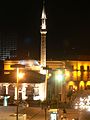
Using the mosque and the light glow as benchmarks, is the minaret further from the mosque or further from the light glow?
the light glow

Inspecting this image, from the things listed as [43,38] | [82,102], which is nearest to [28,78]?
[43,38]

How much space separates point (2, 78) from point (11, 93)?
7.09 ft

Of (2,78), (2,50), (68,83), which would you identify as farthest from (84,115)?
(2,50)

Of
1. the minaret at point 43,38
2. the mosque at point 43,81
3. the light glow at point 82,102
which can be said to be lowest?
the light glow at point 82,102

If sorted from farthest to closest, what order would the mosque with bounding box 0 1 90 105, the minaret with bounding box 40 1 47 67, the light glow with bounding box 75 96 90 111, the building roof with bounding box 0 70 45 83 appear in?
the minaret with bounding box 40 1 47 67 → the building roof with bounding box 0 70 45 83 → the mosque with bounding box 0 1 90 105 → the light glow with bounding box 75 96 90 111

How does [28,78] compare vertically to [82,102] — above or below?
above

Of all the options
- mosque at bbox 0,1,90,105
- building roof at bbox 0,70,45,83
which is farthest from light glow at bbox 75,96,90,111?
building roof at bbox 0,70,45,83

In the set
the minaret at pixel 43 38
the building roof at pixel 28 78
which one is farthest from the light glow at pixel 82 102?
the minaret at pixel 43 38

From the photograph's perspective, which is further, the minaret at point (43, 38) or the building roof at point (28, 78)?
the minaret at point (43, 38)

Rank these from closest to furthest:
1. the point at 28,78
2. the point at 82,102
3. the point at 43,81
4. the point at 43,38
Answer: the point at 82,102 → the point at 43,81 → the point at 28,78 → the point at 43,38

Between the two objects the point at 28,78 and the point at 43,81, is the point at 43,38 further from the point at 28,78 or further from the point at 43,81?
the point at 43,81

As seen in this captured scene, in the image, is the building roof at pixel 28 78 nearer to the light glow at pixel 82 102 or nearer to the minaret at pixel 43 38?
the minaret at pixel 43 38

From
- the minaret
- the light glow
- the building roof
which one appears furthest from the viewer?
the minaret

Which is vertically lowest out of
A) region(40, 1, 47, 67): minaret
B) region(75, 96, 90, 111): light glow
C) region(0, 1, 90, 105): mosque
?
region(75, 96, 90, 111): light glow
